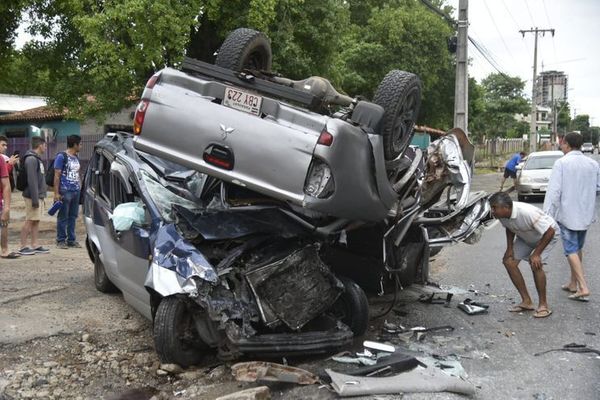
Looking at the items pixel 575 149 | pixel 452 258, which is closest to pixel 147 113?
pixel 575 149

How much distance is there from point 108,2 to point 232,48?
6.82m

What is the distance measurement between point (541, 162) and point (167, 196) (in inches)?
610

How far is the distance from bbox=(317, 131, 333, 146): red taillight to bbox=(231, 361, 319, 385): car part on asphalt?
162 centimetres

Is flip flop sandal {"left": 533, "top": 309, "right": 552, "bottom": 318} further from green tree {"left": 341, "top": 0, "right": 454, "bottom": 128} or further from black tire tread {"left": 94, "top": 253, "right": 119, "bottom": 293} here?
green tree {"left": 341, "top": 0, "right": 454, "bottom": 128}

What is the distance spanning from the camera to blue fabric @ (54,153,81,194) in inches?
366

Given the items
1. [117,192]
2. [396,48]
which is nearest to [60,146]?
[396,48]

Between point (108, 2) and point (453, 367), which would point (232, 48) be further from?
point (108, 2)

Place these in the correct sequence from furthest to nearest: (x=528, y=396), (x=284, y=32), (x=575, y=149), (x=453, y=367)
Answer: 1. (x=284, y=32)
2. (x=575, y=149)
3. (x=453, y=367)
4. (x=528, y=396)

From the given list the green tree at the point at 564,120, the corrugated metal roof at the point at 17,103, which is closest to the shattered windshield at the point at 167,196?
the corrugated metal roof at the point at 17,103

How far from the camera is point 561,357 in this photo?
4906mm

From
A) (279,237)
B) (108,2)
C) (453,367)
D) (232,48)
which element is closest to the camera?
(453,367)

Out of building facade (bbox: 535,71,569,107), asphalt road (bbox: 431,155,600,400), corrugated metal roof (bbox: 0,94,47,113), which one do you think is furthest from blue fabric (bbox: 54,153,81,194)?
building facade (bbox: 535,71,569,107)

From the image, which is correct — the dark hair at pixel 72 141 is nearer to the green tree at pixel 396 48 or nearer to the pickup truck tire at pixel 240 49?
the pickup truck tire at pixel 240 49

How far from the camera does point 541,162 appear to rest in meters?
18.1
